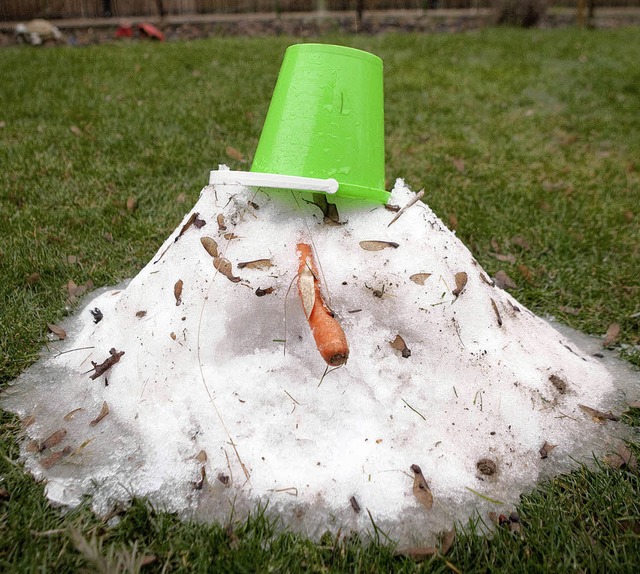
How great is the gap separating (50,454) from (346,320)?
1011 millimetres

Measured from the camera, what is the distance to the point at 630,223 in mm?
3553

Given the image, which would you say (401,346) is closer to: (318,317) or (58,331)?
(318,317)

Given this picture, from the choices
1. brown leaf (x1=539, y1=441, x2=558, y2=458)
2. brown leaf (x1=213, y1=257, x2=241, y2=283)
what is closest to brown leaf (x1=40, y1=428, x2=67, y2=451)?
brown leaf (x1=213, y1=257, x2=241, y2=283)

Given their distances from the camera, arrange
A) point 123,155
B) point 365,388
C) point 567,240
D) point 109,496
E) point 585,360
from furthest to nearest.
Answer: point 123,155
point 567,240
point 585,360
point 365,388
point 109,496

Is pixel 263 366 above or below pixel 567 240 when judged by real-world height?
above

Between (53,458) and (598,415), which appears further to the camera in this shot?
(598,415)

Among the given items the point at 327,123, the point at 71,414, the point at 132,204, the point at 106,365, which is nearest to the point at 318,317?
the point at 327,123

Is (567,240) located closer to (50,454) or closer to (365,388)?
(365,388)

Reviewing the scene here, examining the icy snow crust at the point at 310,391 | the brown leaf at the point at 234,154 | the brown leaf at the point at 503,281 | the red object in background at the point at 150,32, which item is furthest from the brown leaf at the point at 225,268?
the red object in background at the point at 150,32

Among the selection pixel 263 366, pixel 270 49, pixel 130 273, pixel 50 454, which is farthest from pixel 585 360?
pixel 270 49

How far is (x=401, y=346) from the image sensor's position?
179 cm

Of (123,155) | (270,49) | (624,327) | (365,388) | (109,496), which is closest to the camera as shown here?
(109,496)

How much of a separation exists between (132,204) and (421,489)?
257 centimetres

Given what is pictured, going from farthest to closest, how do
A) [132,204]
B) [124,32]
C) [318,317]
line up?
[124,32] < [132,204] < [318,317]
